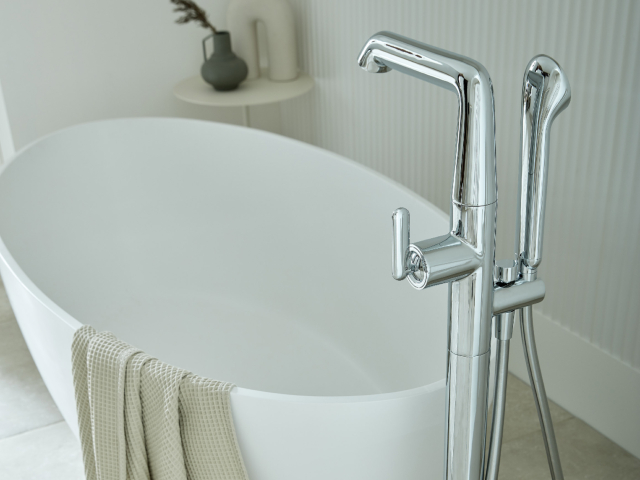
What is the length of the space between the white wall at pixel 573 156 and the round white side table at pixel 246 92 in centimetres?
49

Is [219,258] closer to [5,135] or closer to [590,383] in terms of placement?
[5,135]

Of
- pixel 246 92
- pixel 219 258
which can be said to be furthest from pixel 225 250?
pixel 246 92

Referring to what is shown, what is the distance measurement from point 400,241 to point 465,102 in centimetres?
18

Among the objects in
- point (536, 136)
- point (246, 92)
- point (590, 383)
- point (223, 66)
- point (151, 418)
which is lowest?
point (590, 383)

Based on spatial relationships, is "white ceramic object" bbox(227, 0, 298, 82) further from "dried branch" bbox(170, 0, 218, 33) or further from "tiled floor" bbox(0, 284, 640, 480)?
"tiled floor" bbox(0, 284, 640, 480)

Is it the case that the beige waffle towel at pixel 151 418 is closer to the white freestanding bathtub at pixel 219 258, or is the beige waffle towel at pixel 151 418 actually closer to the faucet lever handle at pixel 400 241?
the white freestanding bathtub at pixel 219 258

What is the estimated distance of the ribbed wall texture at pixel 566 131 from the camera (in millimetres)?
1607

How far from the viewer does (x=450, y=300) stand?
3.08ft

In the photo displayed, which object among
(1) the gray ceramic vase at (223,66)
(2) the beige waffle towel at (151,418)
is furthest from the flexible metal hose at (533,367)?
(1) the gray ceramic vase at (223,66)

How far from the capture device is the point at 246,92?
2.77m

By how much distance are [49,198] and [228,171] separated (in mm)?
593

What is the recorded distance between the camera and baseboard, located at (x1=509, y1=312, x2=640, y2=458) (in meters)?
1.79

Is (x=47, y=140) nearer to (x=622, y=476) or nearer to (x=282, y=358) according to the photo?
(x=282, y=358)

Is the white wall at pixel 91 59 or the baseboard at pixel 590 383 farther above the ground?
the white wall at pixel 91 59
